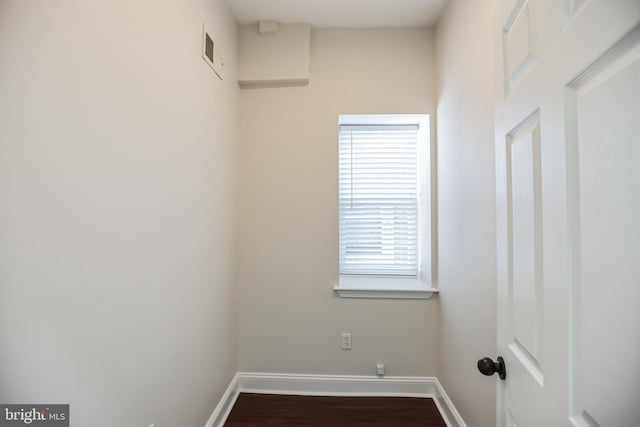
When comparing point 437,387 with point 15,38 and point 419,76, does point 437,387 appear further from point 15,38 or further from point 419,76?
point 15,38

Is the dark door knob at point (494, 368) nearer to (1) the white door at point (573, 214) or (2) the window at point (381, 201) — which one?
(1) the white door at point (573, 214)

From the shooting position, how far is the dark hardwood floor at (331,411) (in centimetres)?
177

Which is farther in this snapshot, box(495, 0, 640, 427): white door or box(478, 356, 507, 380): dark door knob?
box(478, 356, 507, 380): dark door knob

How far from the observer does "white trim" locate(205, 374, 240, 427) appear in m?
1.67

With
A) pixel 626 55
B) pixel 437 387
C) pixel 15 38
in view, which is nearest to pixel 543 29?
pixel 626 55

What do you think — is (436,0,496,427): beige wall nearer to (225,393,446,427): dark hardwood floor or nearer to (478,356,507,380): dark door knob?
(225,393,446,427): dark hardwood floor

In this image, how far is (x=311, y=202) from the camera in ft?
6.99

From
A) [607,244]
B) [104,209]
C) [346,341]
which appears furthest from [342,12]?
[346,341]

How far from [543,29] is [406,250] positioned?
1.90 meters

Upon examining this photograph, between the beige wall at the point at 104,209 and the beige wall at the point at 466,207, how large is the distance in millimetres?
1448

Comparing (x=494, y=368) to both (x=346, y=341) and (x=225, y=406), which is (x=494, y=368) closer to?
(x=346, y=341)

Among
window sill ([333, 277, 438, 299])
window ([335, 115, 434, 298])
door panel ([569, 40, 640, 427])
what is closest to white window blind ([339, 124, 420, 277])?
window ([335, 115, 434, 298])

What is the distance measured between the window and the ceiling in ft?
2.32

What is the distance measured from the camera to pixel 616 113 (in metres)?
0.43
